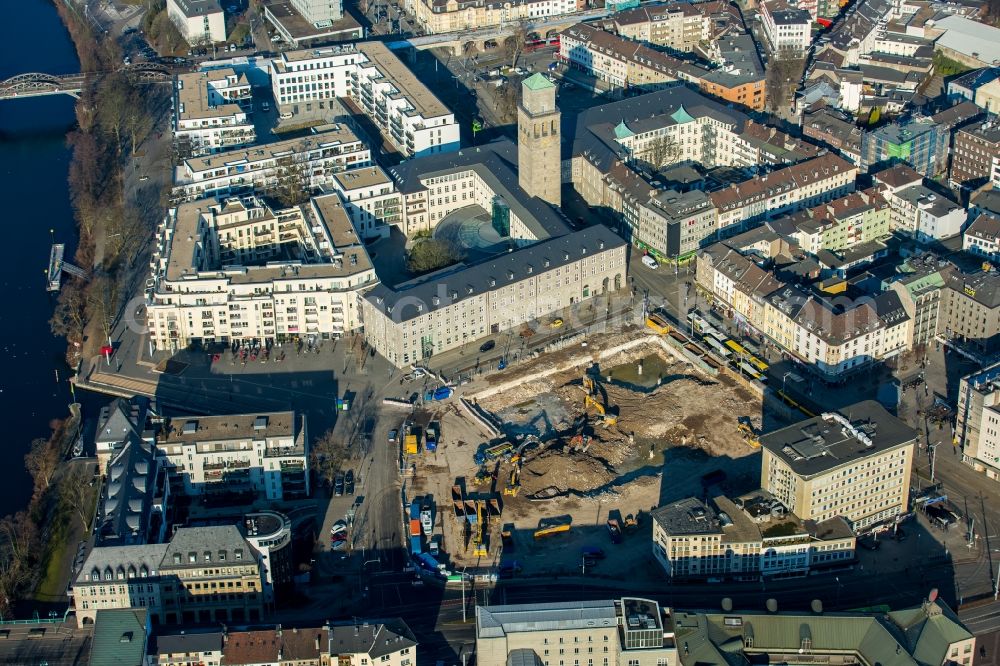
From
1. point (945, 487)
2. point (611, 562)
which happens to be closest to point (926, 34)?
point (945, 487)

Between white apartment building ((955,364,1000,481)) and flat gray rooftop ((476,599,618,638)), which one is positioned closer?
flat gray rooftop ((476,599,618,638))

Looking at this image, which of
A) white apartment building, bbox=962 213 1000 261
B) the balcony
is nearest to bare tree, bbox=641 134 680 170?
white apartment building, bbox=962 213 1000 261

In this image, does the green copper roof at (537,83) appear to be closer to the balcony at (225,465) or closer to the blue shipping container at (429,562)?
the balcony at (225,465)

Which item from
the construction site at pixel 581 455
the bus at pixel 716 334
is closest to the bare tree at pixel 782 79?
the bus at pixel 716 334

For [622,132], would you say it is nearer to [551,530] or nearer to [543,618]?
[551,530]

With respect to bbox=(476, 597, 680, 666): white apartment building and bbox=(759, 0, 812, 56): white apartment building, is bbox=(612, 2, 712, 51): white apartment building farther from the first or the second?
bbox=(476, 597, 680, 666): white apartment building

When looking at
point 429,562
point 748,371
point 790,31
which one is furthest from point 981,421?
point 790,31
